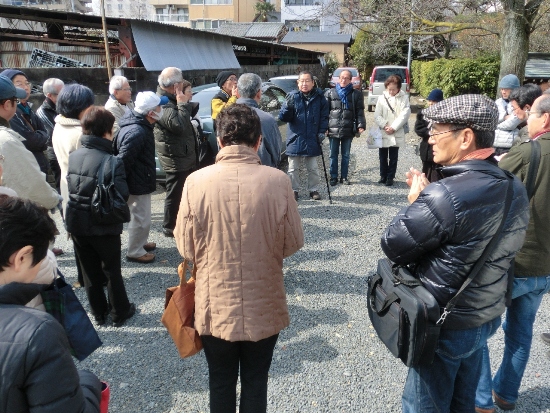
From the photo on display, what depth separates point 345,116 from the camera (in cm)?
688

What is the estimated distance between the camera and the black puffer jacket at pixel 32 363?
1192 mm

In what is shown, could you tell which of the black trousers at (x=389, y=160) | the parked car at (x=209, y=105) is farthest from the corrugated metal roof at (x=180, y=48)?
the black trousers at (x=389, y=160)

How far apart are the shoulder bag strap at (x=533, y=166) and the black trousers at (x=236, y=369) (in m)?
1.61

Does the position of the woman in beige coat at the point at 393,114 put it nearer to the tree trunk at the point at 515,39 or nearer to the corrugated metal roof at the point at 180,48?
the tree trunk at the point at 515,39

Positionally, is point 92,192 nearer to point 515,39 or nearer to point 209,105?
point 209,105

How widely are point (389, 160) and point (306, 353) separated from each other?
4753 millimetres

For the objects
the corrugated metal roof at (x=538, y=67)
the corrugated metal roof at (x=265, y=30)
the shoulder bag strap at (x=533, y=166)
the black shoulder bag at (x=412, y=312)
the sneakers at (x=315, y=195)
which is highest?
the corrugated metal roof at (x=265, y=30)

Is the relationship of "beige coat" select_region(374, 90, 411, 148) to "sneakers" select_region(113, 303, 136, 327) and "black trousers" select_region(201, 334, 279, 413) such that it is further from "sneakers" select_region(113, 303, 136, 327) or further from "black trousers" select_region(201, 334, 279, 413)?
"black trousers" select_region(201, 334, 279, 413)

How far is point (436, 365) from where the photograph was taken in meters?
1.92

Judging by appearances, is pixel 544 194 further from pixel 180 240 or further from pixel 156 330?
pixel 156 330

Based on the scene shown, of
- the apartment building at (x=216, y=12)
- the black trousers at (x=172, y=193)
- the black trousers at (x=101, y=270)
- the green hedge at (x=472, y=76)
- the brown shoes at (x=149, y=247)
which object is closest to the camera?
the black trousers at (x=101, y=270)

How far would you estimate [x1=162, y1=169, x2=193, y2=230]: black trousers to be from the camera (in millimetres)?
5094

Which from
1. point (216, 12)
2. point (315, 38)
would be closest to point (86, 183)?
point (315, 38)

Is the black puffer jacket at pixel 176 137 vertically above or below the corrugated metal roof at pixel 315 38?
below
